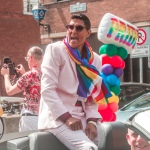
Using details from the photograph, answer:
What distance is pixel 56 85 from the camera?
3312 millimetres

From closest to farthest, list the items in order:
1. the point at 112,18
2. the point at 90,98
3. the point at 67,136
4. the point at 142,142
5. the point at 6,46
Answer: the point at 142,142 → the point at 67,136 → the point at 90,98 → the point at 112,18 → the point at 6,46

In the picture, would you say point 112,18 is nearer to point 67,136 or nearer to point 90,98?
point 90,98

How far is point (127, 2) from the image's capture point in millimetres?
17062

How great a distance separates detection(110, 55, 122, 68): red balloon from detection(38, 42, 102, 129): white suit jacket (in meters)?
1.20

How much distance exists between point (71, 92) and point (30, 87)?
6.30 ft

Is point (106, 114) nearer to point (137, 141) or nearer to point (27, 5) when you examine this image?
point (137, 141)

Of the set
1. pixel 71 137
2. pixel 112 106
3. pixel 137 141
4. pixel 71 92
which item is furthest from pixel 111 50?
pixel 137 141

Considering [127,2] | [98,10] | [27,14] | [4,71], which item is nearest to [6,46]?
[27,14]

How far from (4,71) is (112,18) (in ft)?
4.91

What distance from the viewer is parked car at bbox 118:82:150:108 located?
10.2m

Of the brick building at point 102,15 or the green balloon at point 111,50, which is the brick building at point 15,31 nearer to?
the brick building at point 102,15

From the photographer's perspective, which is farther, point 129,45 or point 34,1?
point 34,1

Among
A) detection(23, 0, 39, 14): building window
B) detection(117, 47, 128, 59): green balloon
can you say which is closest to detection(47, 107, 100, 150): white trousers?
detection(117, 47, 128, 59): green balloon

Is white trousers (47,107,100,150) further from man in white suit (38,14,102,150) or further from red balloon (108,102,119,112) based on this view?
red balloon (108,102,119,112)
